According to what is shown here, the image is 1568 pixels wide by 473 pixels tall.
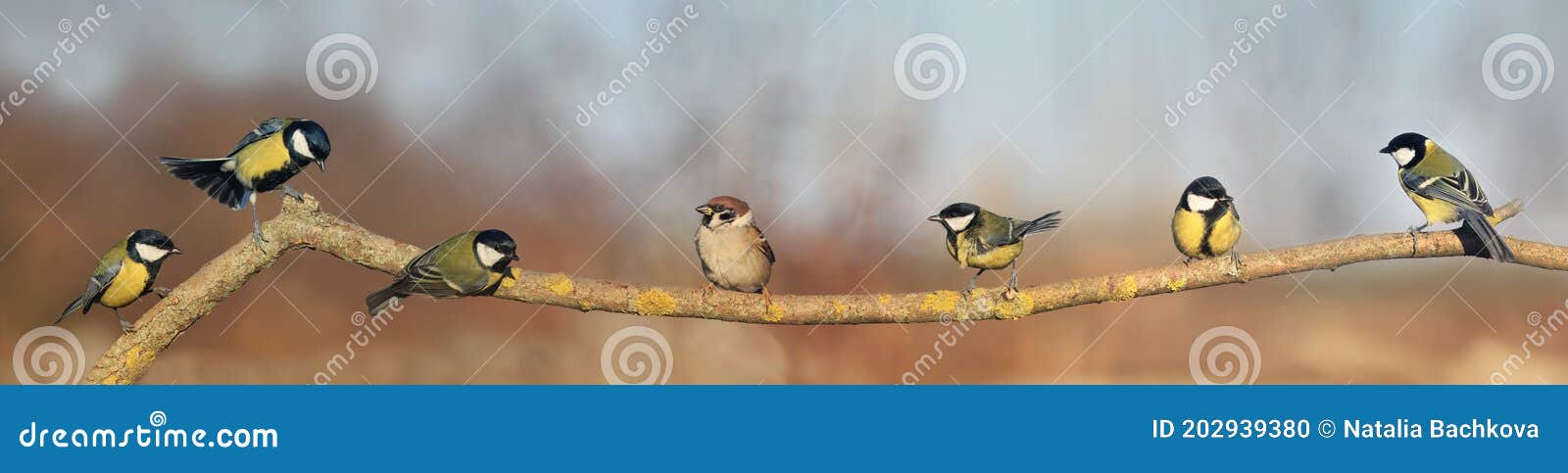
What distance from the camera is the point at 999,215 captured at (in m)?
3.51

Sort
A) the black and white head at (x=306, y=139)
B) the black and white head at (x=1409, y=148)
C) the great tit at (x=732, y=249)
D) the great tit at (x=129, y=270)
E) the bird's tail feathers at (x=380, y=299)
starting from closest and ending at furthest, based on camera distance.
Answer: the bird's tail feathers at (x=380, y=299), the black and white head at (x=306, y=139), the great tit at (x=732, y=249), the great tit at (x=129, y=270), the black and white head at (x=1409, y=148)

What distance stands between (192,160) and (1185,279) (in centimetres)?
321

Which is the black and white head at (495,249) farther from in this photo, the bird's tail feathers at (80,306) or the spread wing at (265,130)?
the bird's tail feathers at (80,306)

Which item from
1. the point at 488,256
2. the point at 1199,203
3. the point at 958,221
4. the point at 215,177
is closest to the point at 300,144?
the point at 215,177

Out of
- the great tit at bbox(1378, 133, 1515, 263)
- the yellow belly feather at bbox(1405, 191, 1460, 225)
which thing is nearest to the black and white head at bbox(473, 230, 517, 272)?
the great tit at bbox(1378, 133, 1515, 263)

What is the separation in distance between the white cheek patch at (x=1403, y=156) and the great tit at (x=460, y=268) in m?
3.24

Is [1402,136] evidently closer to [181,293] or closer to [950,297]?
[950,297]

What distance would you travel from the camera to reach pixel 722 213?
3.71 metres

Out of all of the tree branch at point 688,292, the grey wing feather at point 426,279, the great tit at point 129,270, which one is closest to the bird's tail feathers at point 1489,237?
the tree branch at point 688,292

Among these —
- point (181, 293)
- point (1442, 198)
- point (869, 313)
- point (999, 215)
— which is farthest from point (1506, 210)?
point (181, 293)

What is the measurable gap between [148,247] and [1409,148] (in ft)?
15.1

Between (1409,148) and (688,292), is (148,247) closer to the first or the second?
(688,292)

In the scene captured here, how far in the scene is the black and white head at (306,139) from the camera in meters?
3.36

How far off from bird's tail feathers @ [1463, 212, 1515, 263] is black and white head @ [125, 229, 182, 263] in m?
4.54
